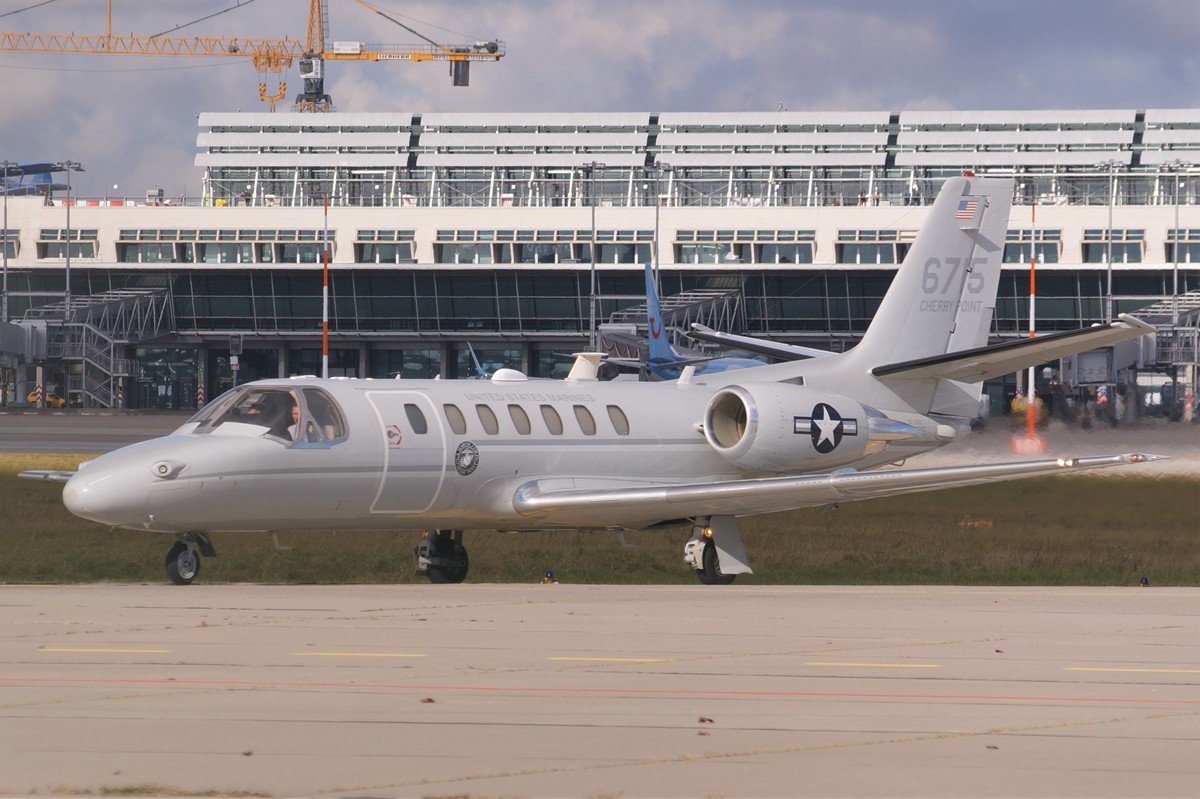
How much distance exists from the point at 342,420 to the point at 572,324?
256 ft

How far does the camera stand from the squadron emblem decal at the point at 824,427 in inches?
877

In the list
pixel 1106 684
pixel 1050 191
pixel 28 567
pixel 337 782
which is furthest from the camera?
pixel 1050 191

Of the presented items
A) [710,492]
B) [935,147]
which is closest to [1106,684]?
[710,492]

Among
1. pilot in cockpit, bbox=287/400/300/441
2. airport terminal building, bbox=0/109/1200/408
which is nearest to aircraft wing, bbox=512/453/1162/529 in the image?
pilot in cockpit, bbox=287/400/300/441

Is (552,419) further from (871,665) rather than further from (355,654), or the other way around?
(871,665)

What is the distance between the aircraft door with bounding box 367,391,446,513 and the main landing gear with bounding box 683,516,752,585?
3671mm

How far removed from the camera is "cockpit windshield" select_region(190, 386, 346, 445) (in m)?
19.1

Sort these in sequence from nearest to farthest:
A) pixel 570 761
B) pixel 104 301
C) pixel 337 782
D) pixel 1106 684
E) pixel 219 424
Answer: pixel 337 782 < pixel 570 761 < pixel 1106 684 < pixel 219 424 < pixel 104 301

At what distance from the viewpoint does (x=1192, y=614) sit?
16297mm

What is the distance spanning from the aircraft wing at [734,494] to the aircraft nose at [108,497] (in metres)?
4.91

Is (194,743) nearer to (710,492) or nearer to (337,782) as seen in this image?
(337,782)

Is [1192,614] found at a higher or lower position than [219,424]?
lower

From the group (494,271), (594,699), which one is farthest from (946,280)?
(494,271)

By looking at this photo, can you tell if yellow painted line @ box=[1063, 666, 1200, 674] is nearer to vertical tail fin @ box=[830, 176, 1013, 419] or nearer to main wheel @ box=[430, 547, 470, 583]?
main wheel @ box=[430, 547, 470, 583]
